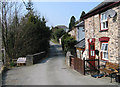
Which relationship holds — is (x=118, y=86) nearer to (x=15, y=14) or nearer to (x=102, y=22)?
(x=102, y=22)

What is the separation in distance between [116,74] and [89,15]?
6.52 meters

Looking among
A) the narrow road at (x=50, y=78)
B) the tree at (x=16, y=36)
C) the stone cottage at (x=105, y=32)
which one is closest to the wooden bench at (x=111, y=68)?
the stone cottage at (x=105, y=32)

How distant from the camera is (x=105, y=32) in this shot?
10.9 metres

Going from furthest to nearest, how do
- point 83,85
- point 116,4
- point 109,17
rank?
1. point 109,17
2. point 116,4
3. point 83,85

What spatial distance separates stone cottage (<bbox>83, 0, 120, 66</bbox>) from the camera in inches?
377

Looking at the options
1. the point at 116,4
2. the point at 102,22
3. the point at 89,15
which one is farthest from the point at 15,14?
the point at 116,4

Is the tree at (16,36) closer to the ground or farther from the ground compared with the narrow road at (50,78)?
farther from the ground

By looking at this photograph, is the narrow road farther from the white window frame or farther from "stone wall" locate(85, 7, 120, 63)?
the white window frame

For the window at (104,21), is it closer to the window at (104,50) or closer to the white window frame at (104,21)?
the white window frame at (104,21)

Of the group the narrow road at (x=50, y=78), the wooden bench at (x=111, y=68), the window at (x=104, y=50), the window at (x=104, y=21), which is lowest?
the narrow road at (x=50, y=78)

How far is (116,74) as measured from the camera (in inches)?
354

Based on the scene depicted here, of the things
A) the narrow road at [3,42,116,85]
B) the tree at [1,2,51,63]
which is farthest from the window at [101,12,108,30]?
the tree at [1,2,51,63]

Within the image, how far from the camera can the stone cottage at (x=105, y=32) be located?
9586mm

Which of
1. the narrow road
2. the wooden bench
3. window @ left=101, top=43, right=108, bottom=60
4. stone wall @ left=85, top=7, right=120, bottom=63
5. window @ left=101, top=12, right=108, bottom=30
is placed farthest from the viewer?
window @ left=101, top=12, right=108, bottom=30
